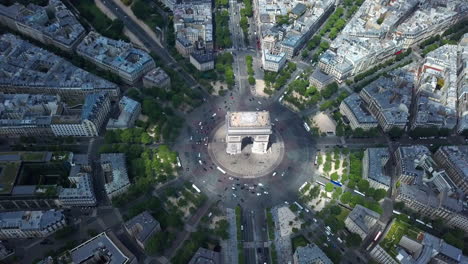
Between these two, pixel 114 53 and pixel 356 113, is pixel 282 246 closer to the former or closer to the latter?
pixel 356 113

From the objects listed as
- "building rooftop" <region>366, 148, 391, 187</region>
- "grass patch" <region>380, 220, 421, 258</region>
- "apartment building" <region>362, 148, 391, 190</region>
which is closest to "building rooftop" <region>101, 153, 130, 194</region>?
"apartment building" <region>362, 148, 391, 190</region>

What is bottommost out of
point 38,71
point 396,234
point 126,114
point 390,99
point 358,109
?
point 396,234

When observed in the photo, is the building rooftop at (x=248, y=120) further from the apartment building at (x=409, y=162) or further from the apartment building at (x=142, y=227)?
the apartment building at (x=409, y=162)

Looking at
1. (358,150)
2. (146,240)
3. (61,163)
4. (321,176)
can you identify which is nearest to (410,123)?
(358,150)

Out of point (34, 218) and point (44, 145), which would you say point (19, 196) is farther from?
point (44, 145)

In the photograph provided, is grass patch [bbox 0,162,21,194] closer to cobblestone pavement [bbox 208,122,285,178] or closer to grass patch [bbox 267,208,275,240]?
cobblestone pavement [bbox 208,122,285,178]

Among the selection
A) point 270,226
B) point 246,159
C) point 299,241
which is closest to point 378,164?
point 299,241

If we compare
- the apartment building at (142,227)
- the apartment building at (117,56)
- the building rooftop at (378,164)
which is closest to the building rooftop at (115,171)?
the apartment building at (142,227)
